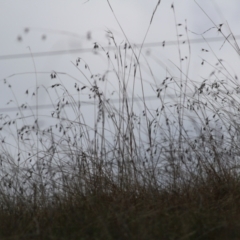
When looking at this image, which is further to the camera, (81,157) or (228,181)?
(81,157)

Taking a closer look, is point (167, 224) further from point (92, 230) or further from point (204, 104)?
point (204, 104)

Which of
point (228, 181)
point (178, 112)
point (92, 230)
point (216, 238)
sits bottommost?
point (216, 238)

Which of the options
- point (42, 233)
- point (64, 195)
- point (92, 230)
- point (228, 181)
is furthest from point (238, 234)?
point (64, 195)

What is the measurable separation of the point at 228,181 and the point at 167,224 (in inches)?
41.7

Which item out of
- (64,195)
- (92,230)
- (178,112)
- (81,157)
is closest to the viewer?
(92,230)

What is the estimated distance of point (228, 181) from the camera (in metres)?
3.64

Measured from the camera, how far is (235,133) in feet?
13.6

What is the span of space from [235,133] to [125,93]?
77cm

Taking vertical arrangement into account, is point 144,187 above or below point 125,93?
below

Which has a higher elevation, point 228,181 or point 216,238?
point 228,181

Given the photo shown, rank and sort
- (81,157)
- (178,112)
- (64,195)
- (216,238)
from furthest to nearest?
(178,112)
(81,157)
(64,195)
(216,238)

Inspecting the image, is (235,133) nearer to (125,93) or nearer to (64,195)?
(125,93)

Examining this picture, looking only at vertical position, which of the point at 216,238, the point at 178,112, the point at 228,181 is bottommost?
the point at 216,238

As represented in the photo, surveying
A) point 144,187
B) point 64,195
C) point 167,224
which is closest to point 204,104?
point 144,187
